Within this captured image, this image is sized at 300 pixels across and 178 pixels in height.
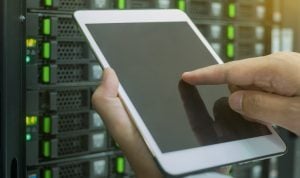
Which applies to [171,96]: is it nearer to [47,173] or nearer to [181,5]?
[47,173]

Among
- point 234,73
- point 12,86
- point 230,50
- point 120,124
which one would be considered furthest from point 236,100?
point 230,50

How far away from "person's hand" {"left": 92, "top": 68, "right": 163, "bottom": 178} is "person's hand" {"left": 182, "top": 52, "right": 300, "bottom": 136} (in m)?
0.16

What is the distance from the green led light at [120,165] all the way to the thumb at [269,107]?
71 centimetres

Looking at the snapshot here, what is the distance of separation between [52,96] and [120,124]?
0.53m

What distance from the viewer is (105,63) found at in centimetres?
94

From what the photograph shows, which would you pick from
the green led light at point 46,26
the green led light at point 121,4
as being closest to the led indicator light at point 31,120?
the green led light at point 46,26

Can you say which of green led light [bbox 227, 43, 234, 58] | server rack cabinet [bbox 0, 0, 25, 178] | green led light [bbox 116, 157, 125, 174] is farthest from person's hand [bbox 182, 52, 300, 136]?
green led light [bbox 227, 43, 234, 58]

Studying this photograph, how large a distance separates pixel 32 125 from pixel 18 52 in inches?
8.4

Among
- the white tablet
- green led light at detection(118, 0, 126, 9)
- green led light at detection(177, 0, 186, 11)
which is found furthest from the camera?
green led light at detection(177, 0, 186, 11)

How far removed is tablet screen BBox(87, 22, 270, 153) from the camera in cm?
90

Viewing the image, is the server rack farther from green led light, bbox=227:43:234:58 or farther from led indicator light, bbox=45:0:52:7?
green led light, bbox=227:43:234:58

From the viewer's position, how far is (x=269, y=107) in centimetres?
90

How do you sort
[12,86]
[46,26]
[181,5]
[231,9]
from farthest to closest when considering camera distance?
[231,9], [181,5], [46,26], [12,86]

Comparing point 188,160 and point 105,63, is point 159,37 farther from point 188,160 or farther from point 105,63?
point 188,160
